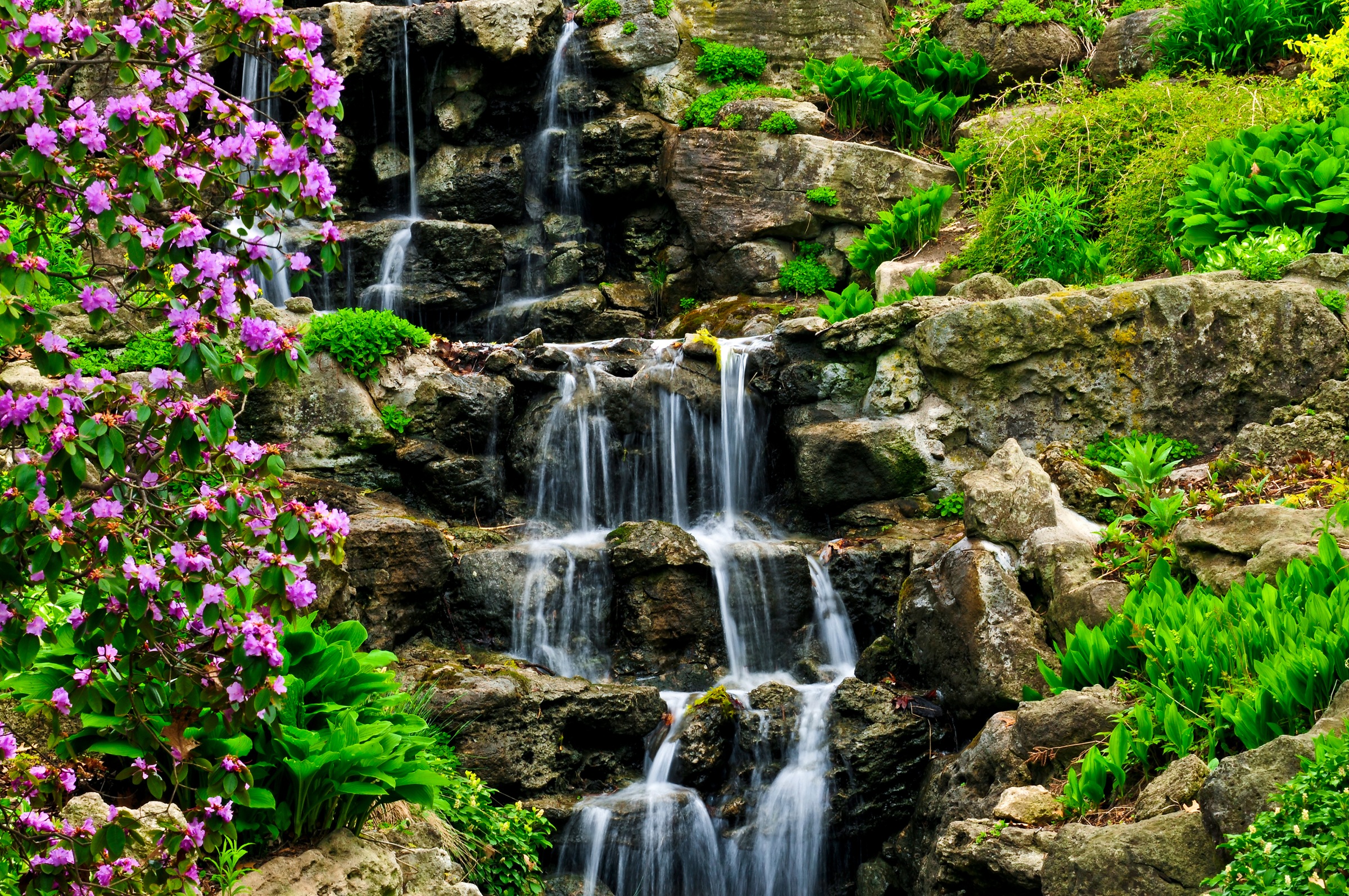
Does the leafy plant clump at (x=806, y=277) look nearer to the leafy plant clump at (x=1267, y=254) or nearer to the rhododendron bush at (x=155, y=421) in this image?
the leafy plant clump at (x=1267, y=254)

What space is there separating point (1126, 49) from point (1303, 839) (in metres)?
12.9

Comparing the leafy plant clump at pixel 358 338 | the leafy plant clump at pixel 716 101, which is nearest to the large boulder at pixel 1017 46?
the leafy plant clump at pixel 716 101

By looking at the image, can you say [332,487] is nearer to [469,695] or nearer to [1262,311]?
[469,695]

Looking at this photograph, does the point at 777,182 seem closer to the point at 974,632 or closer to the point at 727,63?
the point at 727,63

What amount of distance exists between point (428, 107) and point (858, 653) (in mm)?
9131

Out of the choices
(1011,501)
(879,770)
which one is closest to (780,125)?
(1011,501)

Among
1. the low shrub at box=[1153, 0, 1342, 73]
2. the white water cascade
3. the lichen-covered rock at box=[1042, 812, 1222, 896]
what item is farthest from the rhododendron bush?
the low shrub at box=[1153, 0, 1342, 73]

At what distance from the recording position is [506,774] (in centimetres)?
688

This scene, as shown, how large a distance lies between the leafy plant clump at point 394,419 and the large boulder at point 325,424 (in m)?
0.05

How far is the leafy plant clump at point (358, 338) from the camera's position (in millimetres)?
9336

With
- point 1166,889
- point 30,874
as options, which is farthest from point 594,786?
point 30,874

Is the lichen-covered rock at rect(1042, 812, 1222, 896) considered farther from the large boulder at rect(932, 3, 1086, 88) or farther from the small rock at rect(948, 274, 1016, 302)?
the large boulder at rect(932, 3, 1086, 88)

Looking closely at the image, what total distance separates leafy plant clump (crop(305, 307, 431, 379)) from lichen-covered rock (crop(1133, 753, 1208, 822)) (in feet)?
23.3

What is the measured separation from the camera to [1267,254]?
8586 mm
